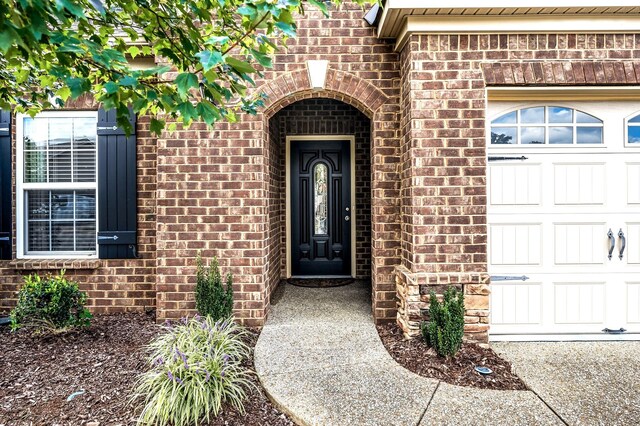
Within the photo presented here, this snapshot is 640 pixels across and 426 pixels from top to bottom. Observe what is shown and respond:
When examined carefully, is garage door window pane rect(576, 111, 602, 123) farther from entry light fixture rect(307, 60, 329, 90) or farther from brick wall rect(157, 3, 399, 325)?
entry light fixture rect(307, 60, 329, 90)

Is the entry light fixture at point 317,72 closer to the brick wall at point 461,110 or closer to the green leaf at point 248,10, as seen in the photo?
the brick wall at point 461,110

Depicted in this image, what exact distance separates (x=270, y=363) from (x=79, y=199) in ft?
10.5

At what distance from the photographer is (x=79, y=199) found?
451 cm

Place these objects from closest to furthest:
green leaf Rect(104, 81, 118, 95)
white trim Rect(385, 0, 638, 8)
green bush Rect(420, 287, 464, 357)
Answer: green leaf Rect(104, 81, 118, 95), green bush Rect(420, 287, 464, 357), white trim Rect(385, 0, 638, 8)

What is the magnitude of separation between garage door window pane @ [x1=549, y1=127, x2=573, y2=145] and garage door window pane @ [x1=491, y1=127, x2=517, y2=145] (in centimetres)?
36

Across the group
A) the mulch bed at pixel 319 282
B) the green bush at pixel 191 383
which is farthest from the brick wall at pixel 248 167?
the mulch bed at pixel 319 282

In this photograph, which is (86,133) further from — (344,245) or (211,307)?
(344,245)

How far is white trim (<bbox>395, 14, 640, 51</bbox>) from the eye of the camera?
11.3ft

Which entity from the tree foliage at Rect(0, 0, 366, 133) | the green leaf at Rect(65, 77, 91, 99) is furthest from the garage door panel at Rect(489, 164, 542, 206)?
the green leaf at Rect(65, 77, 91, 99)

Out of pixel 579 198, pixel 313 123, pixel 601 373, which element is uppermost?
pixel 313 123

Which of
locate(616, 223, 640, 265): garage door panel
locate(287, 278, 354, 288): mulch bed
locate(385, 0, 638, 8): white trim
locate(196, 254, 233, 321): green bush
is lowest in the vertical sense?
locate(287, 278, 354, 288): mulch bed

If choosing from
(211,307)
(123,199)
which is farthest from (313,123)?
(211,307)

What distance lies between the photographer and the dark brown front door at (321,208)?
230 inches

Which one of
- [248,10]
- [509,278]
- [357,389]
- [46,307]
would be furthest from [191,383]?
[509,278]
